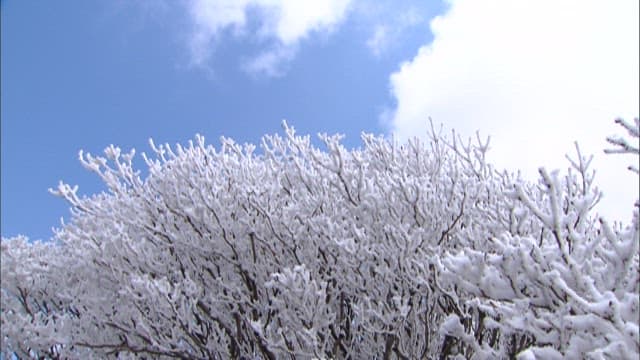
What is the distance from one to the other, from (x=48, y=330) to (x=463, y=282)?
7.24 meters

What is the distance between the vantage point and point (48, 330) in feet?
29.1

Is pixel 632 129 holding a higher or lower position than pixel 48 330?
lower

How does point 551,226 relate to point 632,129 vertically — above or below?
below

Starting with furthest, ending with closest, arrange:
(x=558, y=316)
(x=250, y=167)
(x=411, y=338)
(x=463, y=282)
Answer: (x=250, y=167) → (x=411, y=338) → (x=463, y=282) → (x=558, y=316)

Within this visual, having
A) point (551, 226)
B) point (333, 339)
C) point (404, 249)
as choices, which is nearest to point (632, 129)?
point (551, 226)

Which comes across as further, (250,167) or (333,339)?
(250,167)

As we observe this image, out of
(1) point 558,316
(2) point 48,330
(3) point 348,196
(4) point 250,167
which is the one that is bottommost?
(1) point 558,316

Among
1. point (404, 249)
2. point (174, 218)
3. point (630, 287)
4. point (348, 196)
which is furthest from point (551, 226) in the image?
point (174, 218)

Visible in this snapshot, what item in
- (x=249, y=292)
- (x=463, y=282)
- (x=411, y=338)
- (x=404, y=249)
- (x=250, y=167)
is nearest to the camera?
(x=463, y=282)

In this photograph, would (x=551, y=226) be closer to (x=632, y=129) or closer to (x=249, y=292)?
(x=632, y=129)

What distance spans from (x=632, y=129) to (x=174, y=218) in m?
6.69

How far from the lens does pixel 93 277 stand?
953cm

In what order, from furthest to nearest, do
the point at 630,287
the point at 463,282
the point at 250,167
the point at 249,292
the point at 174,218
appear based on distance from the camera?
1. the point at 250,167
2. the point at 174,218
3. the point at 249,292
4. the point at 463,282
5. the point at 630,287

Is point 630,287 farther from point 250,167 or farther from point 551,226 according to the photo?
point 250,167
